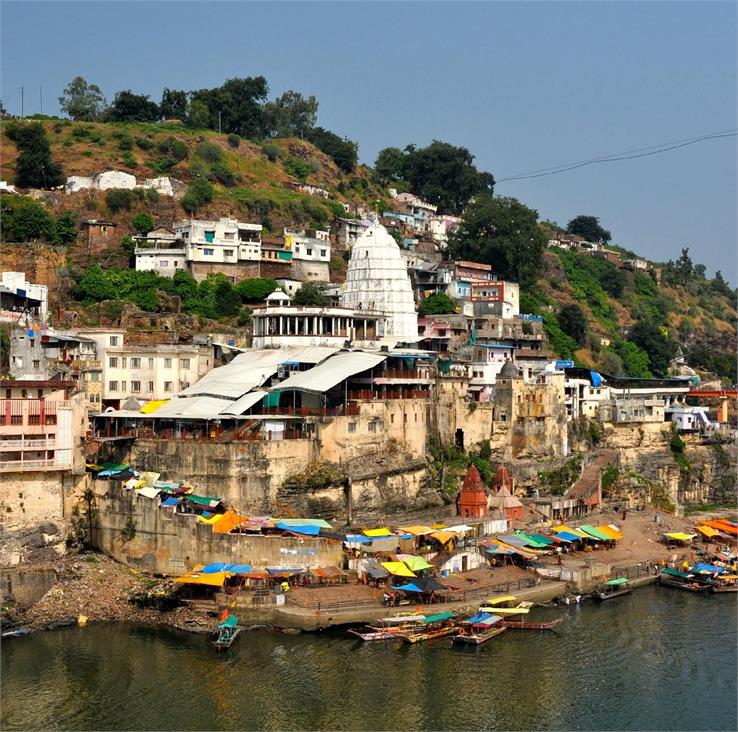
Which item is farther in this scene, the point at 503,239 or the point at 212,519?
the point at 503,239

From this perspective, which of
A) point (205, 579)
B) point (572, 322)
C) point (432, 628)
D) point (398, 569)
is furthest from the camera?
point (572, 322)

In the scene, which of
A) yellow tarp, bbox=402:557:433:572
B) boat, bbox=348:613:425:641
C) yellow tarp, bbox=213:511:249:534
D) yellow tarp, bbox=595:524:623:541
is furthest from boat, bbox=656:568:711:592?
yellow tarp, bbox=213:511:249:534

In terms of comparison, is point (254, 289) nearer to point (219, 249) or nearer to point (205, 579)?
point (219, 249)

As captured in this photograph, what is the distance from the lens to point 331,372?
47406 millimetres

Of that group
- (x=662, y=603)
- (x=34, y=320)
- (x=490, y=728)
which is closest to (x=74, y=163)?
(x=34, y=320)

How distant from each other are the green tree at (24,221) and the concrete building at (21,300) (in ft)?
17.6

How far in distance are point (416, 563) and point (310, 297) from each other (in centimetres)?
2571

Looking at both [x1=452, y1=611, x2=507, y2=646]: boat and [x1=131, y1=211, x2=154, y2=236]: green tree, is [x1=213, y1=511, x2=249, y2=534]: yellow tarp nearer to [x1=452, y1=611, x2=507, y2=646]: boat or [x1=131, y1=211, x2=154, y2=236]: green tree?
[x1=452, y1=611, x2=507, y2=646]: boat

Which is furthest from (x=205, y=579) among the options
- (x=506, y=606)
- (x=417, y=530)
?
(x=506, y=606)

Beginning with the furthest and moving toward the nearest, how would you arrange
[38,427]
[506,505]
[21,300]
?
[21,300] < [506,505] < [38,427]

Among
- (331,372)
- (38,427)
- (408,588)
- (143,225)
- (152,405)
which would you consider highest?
(143,225)

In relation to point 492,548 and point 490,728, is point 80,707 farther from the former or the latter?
point 492,548

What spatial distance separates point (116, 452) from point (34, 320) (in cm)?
1104

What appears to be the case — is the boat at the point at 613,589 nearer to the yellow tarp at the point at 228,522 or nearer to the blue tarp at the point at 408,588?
the blue tarp at the point at 408,588
